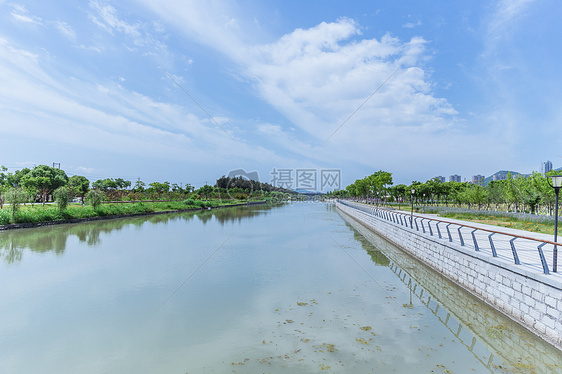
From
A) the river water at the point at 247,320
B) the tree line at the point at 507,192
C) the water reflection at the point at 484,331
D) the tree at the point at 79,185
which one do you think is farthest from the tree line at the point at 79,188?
the tree line at the point at 507,192

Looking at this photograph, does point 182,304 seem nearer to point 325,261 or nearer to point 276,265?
point 276,265

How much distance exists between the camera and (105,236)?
21.1 metres

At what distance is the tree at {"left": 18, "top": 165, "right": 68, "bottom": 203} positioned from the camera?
146 ft

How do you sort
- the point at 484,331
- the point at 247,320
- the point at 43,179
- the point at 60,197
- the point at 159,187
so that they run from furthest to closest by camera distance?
the point at 159,187 → the point at 43,179 → the point at 60,197 → the point at 247,320 → the point at 484,331

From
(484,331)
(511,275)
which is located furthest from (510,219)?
(484,331)

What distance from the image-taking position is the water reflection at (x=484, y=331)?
5.47 m

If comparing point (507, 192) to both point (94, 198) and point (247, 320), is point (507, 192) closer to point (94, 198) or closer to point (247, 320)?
point (247, 320)

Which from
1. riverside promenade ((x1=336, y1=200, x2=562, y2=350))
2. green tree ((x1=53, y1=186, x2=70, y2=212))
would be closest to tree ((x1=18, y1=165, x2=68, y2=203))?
green tree ((x1=53, y1=186, x2=70, y2=212))

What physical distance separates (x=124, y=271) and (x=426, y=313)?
431 inches

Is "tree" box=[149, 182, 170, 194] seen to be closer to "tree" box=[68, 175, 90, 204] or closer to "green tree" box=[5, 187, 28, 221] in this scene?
"tree" box=[68, 175, 90, 204]

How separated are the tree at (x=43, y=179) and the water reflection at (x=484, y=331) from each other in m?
53.1

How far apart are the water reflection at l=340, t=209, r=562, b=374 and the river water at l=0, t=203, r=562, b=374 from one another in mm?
28

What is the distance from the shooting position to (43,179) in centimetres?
4722

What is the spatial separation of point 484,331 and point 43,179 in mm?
58383
